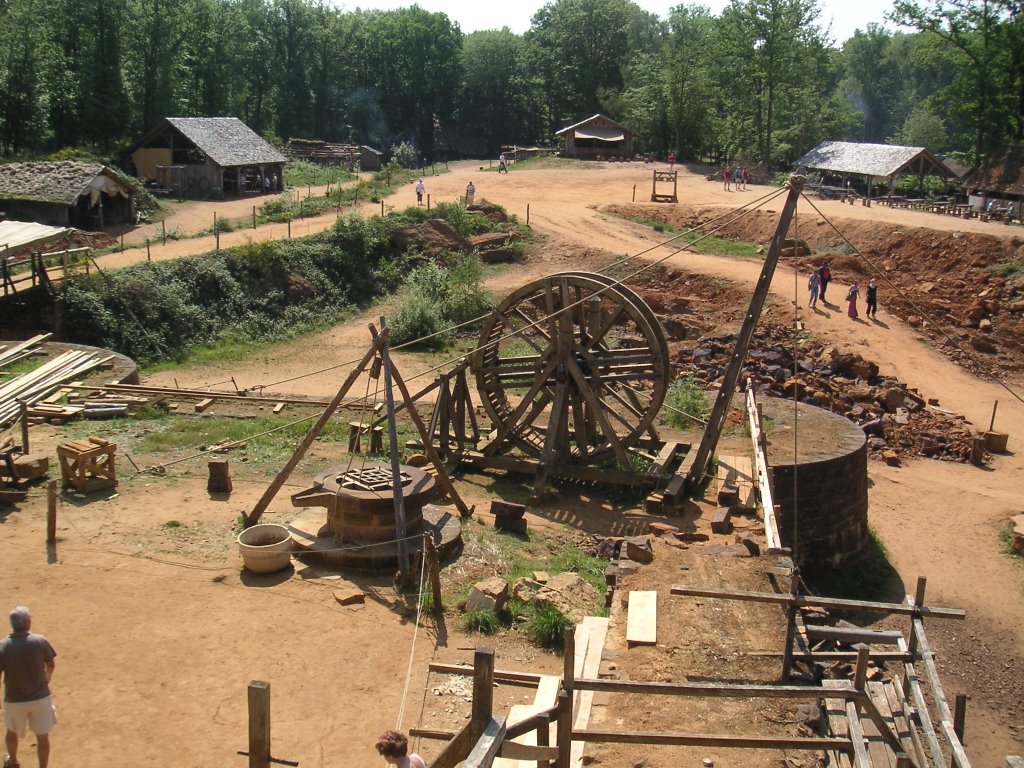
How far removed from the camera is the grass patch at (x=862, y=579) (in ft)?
53.8

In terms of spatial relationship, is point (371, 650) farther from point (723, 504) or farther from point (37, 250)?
point (37, 250)

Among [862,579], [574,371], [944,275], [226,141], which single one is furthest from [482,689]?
[226,141]

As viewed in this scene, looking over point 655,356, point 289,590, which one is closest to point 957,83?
point 655,356

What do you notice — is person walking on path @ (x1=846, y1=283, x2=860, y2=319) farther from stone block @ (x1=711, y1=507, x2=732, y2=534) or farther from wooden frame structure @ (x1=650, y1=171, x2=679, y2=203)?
stone block @ (x1=711, y1=507, x2=732, y2=534)

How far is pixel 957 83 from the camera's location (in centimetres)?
4366

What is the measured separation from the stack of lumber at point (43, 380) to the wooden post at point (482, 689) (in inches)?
532

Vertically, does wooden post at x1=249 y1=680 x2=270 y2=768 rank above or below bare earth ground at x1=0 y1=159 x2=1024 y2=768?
above

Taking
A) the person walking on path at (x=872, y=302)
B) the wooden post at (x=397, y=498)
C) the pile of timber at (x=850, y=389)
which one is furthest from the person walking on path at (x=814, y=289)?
the wooden post at (x=397, y=498)

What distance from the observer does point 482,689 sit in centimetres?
679

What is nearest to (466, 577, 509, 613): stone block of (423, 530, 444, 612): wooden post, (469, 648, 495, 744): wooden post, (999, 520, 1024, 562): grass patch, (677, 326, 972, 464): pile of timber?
(423, 530, 444, 612): wooden post

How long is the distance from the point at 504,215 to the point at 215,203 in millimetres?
11585

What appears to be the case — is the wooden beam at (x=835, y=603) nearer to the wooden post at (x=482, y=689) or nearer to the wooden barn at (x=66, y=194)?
the wooden post at (x=482, y=689)

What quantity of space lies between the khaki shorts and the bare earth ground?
2.59 ft

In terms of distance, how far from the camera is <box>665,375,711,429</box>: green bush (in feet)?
63.9
